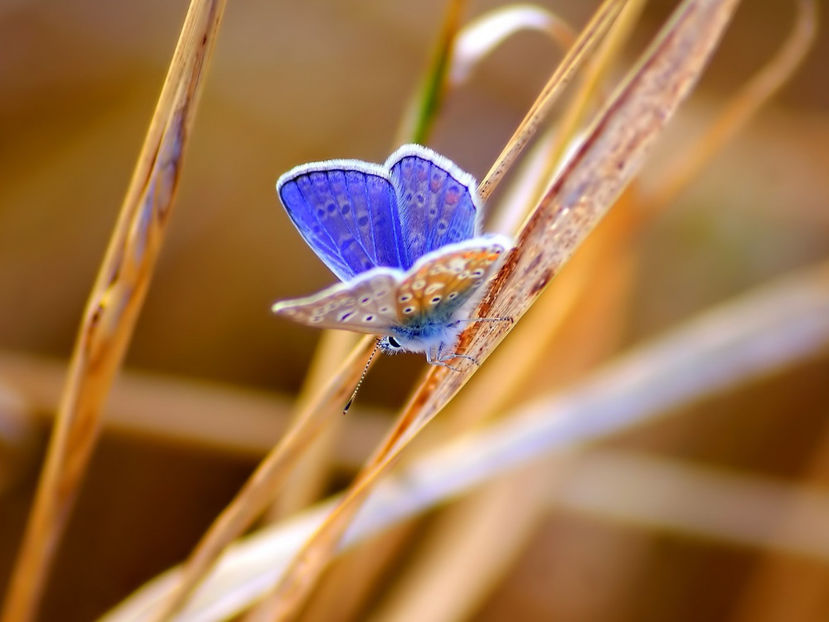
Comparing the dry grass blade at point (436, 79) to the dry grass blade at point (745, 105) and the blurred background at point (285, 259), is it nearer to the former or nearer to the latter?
the dry grass blade at point (745, 105)

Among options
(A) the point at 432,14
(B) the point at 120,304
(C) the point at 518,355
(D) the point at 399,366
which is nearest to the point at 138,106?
(A) the point at 432,14

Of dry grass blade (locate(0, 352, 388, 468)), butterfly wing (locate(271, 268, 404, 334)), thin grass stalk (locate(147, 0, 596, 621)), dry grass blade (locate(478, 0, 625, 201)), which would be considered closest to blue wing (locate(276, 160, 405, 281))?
butterfly wing (locate(271, 268, 404, 334))

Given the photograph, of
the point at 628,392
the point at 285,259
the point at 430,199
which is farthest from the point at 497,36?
the point at 285,259

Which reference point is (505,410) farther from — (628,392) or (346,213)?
(346,213)

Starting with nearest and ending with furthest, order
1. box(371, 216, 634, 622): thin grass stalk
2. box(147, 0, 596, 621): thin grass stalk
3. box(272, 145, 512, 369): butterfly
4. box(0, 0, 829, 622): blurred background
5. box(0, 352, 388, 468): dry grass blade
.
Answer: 1. box(147, 0, 596, 621): thin grass stalk
2. box(272, 145, 512, 369): butterfly
3. box(371, 216, 634, 622): thin grass stalk
4. box(0, 352, 388, 468): dry grass blade
5. box(0, 0, 829, 622): blurred background

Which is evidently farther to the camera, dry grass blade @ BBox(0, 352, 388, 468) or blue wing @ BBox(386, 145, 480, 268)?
dry grass blade @ BBox(0, 352, 388, 468)

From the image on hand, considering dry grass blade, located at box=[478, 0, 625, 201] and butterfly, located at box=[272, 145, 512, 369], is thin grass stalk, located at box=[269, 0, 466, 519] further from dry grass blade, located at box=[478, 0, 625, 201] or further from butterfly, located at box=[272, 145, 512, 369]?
dry grass blade, located at box=[478, 0, 625, 201]

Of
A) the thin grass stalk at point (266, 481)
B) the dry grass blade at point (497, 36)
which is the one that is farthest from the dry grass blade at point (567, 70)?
the dry grass blade at point (497, 36)
